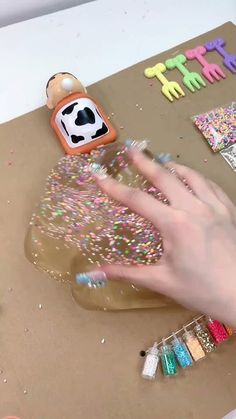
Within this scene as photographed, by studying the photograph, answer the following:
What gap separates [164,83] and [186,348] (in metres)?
0.51

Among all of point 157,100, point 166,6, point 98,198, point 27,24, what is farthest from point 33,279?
point 166,6

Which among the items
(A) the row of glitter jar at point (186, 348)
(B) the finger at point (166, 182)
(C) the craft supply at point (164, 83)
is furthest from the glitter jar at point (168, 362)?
(C) the craft supply at point (164, 83)

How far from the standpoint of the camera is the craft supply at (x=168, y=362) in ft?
2.37

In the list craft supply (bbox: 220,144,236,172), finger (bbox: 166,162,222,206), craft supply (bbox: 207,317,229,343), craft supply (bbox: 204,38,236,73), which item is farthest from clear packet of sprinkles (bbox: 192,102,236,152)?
craft supply (bbox: 207,317,229,343)

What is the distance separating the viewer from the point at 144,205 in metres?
0.63

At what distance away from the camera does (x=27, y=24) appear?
1.00 m

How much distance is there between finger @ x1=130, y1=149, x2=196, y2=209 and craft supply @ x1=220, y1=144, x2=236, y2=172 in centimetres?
24

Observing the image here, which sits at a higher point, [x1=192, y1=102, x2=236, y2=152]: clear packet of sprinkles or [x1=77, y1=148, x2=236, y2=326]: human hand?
[x1=192, y1=102, x2=236, y2=152]: clear packet of sprinkles

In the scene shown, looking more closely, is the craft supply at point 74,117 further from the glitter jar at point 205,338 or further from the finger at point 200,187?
the glitter jar at point 205,338

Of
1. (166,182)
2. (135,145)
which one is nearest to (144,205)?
(166,182)

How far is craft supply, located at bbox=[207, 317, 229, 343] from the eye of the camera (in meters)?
0.75

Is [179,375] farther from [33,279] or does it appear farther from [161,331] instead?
[33,279]

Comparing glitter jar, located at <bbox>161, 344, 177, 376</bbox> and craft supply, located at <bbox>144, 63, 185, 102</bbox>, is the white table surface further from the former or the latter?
glitter jar, located at <bbox>161, 344, 177, 376</bbox>

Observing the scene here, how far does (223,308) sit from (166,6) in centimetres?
71
